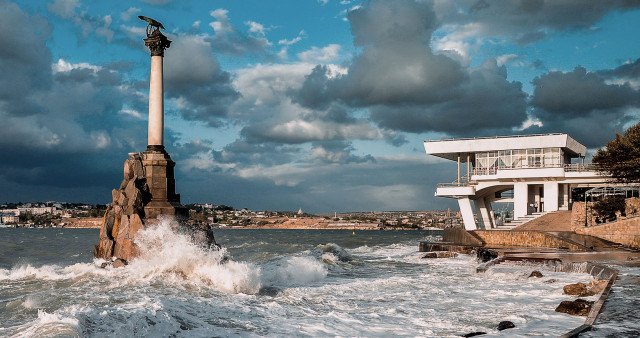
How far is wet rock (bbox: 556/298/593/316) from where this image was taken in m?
10.7

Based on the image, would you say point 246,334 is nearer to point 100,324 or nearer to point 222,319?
point 222,319

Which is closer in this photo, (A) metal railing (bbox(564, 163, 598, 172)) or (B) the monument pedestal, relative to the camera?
(B) the monument pedestal

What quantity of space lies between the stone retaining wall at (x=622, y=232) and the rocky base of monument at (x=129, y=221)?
66.8 feet

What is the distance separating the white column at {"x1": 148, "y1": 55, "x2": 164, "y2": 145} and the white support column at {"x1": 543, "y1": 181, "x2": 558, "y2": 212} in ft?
86.8

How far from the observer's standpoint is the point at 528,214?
36.0 m

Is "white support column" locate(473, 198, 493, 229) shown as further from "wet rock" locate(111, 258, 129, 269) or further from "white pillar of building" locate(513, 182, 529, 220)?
"wet rock" locate(111, 258, 129, 269)

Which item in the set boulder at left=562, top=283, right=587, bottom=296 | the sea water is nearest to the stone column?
the sea water

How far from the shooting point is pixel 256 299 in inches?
567

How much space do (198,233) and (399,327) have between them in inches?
469

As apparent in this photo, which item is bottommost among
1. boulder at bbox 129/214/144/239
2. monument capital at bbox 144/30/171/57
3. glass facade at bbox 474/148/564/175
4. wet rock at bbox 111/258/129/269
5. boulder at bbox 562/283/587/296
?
wet rock at bbox 111/258/129/269

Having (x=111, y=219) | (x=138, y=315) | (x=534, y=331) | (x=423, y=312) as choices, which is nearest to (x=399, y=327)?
(x=423, y=312)

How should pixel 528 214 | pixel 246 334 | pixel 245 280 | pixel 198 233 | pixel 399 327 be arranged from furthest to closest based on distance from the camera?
pixel 528 214, pixel 198 233, pixel 245 280, pixel 399 327, pixel 246 334

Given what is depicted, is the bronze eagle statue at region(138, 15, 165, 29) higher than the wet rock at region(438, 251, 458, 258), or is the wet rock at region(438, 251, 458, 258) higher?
the bronze eagle statue at region(138, 15, 165, 29)

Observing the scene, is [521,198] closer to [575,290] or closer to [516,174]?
[516,174]
